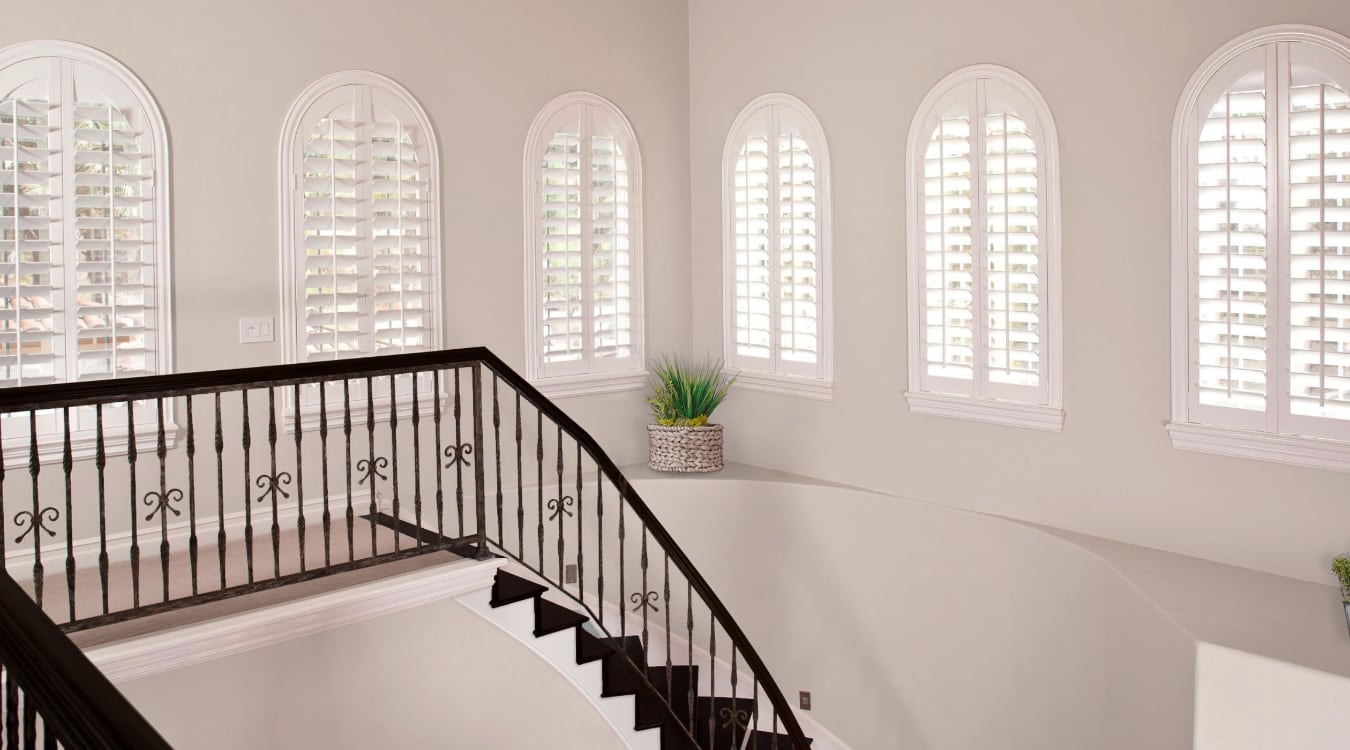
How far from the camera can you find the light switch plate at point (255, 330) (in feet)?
16.2

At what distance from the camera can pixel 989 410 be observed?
16.9 ft

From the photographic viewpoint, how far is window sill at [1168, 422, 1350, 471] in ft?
13.0

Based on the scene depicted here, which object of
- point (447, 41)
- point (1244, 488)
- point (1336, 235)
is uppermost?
point (447, 41)

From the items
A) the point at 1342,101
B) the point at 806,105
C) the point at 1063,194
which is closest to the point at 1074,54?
the point at 1063,194

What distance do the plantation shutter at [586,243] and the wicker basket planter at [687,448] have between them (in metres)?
0.57

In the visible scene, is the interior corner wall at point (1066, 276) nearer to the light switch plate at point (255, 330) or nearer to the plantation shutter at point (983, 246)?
the plantation shutter at point (983, 246)

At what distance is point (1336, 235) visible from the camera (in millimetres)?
3887

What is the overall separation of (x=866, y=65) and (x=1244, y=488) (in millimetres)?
2837

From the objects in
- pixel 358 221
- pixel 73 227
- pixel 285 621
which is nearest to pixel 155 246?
pixel 73 227

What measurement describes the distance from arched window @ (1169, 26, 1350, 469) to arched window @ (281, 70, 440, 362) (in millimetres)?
3581

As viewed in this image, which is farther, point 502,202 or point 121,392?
point 502,202

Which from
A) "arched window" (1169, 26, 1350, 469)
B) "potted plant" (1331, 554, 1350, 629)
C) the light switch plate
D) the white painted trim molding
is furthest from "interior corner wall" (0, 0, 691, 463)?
"potted plant" (1331, 554, 1350, 629)

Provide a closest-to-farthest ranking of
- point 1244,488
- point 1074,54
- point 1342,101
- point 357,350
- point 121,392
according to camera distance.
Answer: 1. point 121,392
2. point 1342,101
3. point 1244,488
4. point 1074,54
5. point 357,350

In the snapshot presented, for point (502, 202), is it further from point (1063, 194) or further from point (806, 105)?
point (1063, 194)
